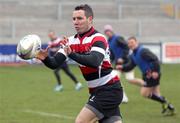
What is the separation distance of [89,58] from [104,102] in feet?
3.26

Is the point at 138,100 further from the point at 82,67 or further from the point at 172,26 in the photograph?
the point at 172,26

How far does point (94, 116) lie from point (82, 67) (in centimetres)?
73

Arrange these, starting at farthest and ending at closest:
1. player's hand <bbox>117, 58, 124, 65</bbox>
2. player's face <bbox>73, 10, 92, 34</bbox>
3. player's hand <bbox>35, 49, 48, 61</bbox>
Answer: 1. player's hand <bbox>117, 58, 124, 65</bbox>
2. player's face <bbox>73, 10, 92, 34</bbox>
3. player's hand <bbox>35, 49, 48, 61</bbox>

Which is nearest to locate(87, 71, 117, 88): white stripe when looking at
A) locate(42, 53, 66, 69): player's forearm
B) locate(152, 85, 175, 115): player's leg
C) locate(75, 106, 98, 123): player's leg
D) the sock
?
locate(75, 106, 98, 123): player's leg

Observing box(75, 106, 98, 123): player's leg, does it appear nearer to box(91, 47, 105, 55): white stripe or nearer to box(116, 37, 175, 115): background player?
box(91, 47, 105, 55): white stripe

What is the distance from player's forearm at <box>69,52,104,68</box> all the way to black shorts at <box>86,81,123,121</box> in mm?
729

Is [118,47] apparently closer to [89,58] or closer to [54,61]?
[54,61]

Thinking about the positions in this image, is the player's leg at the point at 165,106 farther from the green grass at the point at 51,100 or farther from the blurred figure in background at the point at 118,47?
the blurred figure in background at the point at 118,47

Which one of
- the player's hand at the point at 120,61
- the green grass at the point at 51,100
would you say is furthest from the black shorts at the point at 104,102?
the player's hand at the point at 120,61

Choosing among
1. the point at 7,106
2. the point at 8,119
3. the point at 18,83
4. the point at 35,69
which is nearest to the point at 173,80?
the point at 18,83

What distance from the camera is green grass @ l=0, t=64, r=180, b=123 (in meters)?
14.9

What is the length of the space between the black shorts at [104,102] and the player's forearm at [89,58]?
73cm

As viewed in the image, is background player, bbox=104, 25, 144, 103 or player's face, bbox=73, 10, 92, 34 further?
background player, bbox=104, 25, 144, 103

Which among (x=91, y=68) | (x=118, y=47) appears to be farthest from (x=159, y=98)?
(x=91, y=68)
